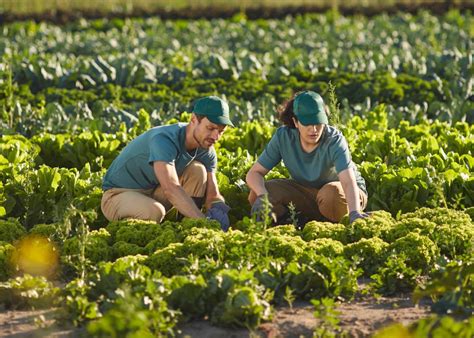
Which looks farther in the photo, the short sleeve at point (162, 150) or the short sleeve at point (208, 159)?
the short sleeve at point (208, 159)

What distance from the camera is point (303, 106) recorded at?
7.66m

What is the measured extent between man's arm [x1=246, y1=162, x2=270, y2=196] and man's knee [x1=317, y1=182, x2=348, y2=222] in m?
0.44

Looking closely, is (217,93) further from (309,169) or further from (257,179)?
(257,179)

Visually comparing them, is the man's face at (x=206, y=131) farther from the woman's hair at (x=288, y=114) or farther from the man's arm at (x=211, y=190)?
the woman's hair at (x=288, y=114)

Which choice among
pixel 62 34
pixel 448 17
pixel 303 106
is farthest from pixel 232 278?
pixel 448 17

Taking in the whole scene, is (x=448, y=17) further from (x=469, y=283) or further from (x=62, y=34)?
(x=469, y=283)

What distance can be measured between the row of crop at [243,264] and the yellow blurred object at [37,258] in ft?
0.20

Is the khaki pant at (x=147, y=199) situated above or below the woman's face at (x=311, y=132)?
below

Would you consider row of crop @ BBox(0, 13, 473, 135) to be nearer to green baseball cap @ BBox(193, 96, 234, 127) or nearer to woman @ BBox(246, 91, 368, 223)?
woman @ BBox(246, 91, 368, 223)

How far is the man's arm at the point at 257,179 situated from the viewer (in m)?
7.98

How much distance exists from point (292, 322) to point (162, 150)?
2228 mm

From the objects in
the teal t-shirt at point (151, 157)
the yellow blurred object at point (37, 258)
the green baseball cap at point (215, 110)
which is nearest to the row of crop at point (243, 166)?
the yellow blurred object at point (37, 258)

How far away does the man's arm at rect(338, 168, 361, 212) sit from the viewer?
765 centimetres

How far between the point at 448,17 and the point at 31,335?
840 inches
